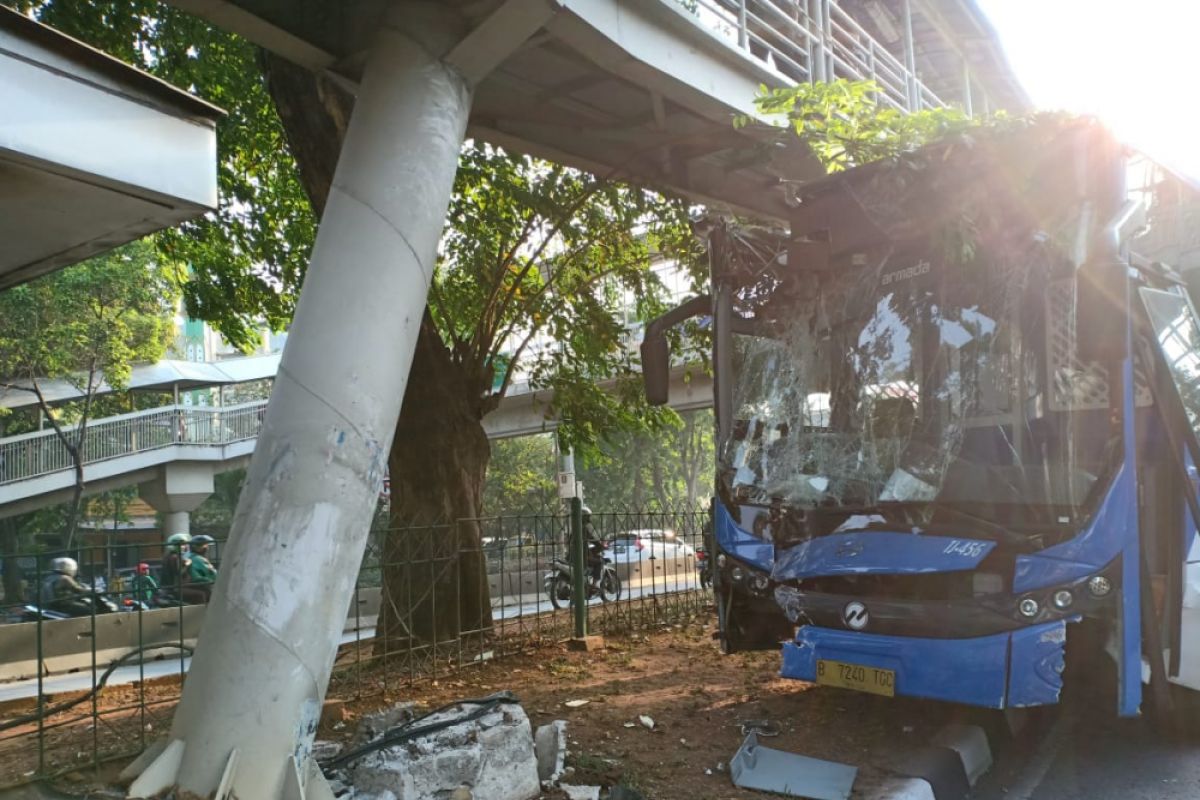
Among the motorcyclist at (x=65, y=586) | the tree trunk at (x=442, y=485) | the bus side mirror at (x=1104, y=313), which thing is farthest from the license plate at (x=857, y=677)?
the motorcyclist at (x=65, y=586)

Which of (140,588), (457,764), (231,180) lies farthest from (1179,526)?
(231,180)

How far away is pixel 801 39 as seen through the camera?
32.5 ft

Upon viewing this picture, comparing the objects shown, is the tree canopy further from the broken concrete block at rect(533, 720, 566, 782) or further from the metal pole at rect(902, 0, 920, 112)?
the metal pole at rect(902, 0, 920, 112)

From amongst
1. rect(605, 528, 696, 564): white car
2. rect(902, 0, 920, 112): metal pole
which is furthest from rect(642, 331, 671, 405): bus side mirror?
rect(902, 0, 920, 112): metal pole

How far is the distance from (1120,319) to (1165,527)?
1.47 metres

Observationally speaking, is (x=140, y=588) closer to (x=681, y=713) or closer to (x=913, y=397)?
(x=681, y=713)

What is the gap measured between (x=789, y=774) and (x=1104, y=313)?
3.00 meters

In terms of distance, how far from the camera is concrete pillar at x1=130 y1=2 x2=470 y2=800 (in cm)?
366

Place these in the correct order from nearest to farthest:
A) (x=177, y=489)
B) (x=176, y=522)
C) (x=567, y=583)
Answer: (x=567, y=583) < (x=177, y=489) < (x=176, y=522)

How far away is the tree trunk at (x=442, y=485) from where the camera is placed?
7.41 meters

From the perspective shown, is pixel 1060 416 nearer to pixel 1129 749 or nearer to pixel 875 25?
pixel 1129 749

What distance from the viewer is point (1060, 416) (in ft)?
16.2

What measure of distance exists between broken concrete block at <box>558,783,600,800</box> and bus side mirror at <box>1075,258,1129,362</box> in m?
3.44

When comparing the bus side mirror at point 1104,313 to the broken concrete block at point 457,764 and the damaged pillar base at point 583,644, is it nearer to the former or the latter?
the broken concrete block at point 457,764
